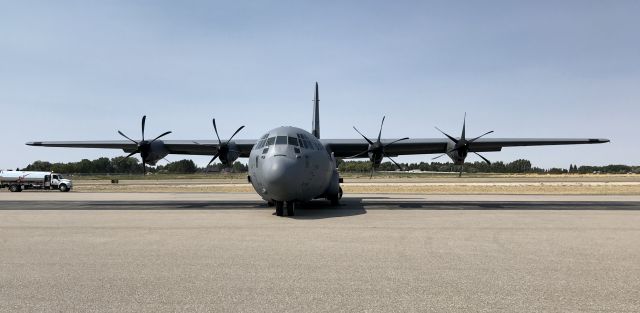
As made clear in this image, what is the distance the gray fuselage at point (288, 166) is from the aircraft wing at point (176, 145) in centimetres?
1014

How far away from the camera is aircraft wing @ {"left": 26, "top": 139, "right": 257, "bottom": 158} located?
2724 cm

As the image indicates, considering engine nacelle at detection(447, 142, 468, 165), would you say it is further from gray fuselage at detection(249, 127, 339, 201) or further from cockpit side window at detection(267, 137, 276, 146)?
cockpit side window at detection(267, 137, 276, 146)

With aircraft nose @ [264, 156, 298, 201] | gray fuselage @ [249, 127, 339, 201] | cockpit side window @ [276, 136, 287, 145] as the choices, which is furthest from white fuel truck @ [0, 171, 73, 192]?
aircraft nose @ [264, 156, 298, 201]

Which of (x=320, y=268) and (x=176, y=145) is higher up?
(x=176, y=145)

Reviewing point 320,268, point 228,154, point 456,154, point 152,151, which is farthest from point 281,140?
point 456,154

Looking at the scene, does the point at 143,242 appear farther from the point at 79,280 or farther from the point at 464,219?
the point at 464,219

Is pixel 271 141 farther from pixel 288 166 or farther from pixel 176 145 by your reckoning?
pixel 176 145

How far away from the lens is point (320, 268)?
6.81 m

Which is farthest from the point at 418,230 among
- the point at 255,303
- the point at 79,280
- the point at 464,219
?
the point at 79,280

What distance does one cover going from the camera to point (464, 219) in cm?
1409

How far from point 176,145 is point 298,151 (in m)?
14.8

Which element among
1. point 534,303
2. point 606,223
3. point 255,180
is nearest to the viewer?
point 534,303

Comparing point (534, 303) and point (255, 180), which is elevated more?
point (255, 180)

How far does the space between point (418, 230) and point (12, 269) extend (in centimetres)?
867
